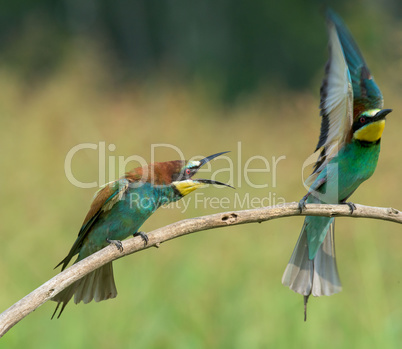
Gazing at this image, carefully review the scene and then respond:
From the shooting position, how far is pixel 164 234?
2271mm

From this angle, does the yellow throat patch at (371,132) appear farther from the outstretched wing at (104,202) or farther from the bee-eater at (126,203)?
the outstretched wing at (104,202)

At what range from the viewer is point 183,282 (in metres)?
3.71

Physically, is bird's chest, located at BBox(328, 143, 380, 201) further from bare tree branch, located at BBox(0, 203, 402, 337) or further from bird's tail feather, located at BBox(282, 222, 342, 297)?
bare tree branch, located at BBox(0, 203, 402, 337)

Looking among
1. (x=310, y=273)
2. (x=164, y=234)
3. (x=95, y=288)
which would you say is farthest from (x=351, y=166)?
(x=95, y=288)

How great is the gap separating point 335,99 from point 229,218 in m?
0.82

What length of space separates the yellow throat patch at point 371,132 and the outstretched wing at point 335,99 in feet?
0.21

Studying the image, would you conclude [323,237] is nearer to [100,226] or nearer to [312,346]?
[312,346]

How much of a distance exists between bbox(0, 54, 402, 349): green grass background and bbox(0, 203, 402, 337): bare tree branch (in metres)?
1.08

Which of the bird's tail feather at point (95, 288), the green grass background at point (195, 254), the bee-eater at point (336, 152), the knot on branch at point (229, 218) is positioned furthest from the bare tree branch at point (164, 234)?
the green grass background at point (195, 254)

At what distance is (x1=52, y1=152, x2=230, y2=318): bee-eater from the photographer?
9.50ft

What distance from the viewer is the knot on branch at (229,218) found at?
2.23 metres

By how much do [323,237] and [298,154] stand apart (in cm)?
147

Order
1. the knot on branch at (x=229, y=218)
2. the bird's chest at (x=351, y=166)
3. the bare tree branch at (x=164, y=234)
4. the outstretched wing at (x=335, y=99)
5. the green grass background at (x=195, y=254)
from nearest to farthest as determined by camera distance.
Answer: the bare tree branch at (x=164, y=234), the knot on branch at (x=229, y=218), the outstretched wing at (x=335, y=99), the bird's chest at (x=351, y=166), the green grass background at (x=195, y=254)

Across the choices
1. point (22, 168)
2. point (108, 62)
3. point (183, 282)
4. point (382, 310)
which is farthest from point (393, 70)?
point (108, 62)
